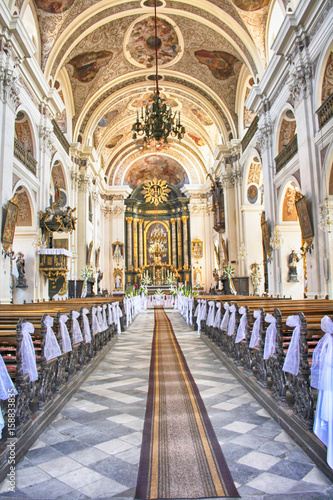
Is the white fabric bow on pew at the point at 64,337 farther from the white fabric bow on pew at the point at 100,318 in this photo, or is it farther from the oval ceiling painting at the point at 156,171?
the oval ceiling painting at the point at 156,171

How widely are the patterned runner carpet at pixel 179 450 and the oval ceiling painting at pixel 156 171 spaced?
24266mm

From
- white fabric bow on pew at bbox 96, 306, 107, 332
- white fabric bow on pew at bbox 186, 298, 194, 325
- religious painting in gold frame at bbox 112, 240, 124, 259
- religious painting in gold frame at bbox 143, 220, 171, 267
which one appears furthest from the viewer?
religious painting in gold frame at bbox 143, 220, 171, 267

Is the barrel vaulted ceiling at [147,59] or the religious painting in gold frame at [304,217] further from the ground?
the barrel vaulted ceiling at [147,59]

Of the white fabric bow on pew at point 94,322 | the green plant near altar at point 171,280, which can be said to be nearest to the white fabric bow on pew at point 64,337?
the white fabric bow on pew at point 94,322

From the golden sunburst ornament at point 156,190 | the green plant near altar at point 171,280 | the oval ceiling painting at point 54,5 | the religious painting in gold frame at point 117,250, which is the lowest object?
the green plant near altar at point 171,280

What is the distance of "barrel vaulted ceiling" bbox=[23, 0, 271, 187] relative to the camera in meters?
12.1

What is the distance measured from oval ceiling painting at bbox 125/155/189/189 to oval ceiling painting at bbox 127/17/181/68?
411 inches

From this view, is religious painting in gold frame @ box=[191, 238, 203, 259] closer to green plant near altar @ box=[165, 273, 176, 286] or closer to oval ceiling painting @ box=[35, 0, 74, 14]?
green plant near altar @ box=[165, 273, 176, 286]

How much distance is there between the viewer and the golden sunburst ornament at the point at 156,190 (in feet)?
91.4

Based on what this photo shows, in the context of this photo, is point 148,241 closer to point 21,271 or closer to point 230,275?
point 230,275

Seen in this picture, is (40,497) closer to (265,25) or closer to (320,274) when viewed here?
(320,274)

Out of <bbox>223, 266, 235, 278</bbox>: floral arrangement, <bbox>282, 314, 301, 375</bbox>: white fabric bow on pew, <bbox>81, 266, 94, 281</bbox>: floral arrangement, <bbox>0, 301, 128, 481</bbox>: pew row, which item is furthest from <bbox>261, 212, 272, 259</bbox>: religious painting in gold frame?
<bbox>282, 314, 301, 375</bbox>: white fabric bow on pew

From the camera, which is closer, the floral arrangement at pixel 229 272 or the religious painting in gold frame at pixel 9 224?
the religious painting in gold frame at pixel 9 224

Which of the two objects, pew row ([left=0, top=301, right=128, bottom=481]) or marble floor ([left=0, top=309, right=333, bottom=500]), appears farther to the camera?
pew row ([left=0, top=301, right=128, bottom=481])
